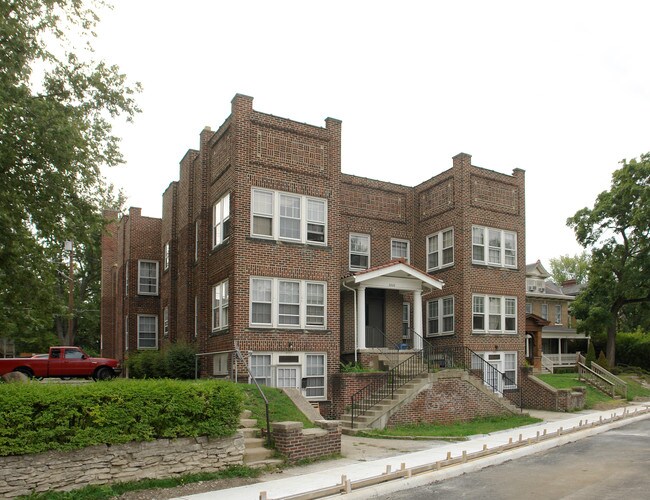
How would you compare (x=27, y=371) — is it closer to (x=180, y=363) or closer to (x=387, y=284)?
(x=180, y=363)

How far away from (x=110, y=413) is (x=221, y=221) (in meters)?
12.1

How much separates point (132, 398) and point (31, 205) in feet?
22.5

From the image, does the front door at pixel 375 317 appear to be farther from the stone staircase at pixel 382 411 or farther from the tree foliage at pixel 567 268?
the tree foliage at pixel 567 268

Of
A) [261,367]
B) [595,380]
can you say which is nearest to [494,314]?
[595,380]

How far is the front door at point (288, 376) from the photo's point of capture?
20891 mm

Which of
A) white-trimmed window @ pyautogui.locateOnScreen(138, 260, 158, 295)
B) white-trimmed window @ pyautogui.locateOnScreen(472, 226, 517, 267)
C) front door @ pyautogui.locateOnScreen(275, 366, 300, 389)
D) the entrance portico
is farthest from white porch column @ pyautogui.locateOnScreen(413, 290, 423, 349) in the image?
white-trimmed window @ pyautogui.locateOnScreen(138, 260, 158, 295)

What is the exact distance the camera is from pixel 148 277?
32.6 meters

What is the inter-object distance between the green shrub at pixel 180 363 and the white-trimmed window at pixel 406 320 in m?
9.08

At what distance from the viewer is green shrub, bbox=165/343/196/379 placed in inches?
906

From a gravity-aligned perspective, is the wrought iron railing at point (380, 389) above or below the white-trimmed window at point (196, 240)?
below

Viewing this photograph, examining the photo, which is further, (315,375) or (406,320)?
(406,320)

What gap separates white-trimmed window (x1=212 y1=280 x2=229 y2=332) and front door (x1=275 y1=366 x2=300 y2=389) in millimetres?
2383

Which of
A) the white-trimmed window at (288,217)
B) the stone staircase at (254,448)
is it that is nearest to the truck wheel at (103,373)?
the white-trimmed window at (288,217)

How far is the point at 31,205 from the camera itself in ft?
51.6
